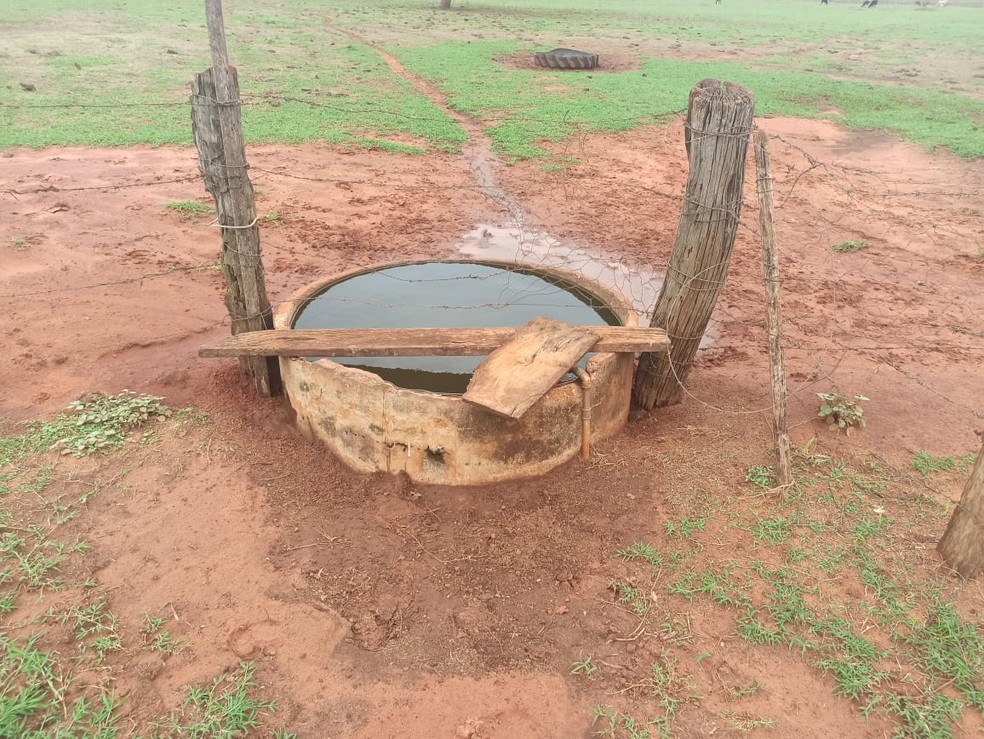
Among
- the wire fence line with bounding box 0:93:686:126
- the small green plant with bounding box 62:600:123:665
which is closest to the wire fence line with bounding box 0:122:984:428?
the small green plant with bounding box 62:600:123:665

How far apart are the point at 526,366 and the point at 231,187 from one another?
7.37 ft

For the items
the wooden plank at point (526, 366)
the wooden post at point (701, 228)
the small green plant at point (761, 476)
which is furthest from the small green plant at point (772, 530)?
the wooden plank at point (526, 366)

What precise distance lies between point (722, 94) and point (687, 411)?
2.17m

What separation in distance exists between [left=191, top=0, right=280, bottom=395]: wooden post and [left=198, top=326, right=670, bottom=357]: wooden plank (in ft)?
1.46

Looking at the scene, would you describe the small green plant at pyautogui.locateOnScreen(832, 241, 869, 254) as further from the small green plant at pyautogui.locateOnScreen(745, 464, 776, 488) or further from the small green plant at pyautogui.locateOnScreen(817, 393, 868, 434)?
the small green plant at pyautogui.locateOnScreen(745, 464, 776, 488)

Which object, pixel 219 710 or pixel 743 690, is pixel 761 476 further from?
pixel 219 710

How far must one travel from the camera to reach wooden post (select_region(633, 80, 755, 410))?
144 inches

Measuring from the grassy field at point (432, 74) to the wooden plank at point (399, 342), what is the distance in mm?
7522

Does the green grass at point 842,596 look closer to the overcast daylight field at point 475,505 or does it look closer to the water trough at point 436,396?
the overcast daylight field at point 475,505

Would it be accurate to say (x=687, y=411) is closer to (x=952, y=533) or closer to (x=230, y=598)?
(x=952, y=533)

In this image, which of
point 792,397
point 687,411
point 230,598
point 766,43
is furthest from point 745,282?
point 766,43

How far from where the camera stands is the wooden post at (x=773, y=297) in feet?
11.6

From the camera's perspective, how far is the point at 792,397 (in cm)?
495

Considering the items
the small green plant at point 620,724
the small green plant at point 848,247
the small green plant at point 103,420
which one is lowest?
the small green plant at point 620,724
